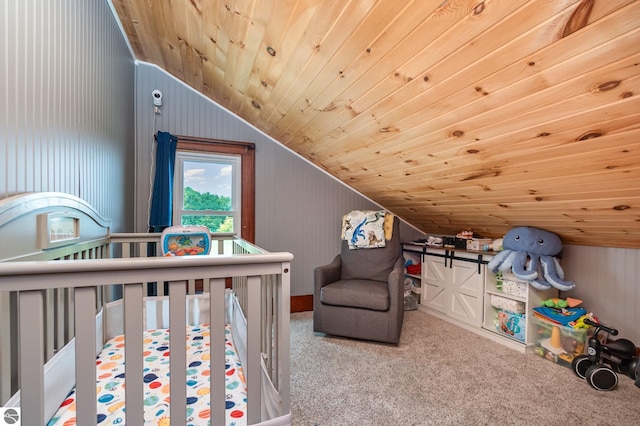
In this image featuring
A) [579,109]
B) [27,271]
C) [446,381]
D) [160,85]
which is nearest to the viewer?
[27,271]

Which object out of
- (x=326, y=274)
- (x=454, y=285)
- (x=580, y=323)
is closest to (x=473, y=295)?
(x=454, y=285)

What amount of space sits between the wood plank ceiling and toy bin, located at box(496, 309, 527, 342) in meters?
0.78

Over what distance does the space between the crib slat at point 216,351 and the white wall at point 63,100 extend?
76cm

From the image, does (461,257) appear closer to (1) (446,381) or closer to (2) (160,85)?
(1) (446,381)

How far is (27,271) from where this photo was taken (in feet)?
2.35

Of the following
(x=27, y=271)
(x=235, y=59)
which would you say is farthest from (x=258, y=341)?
(x=235, y=59)

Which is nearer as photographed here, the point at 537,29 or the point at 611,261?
the point at 537,29

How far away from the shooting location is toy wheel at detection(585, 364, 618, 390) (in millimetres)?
1772

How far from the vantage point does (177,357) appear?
0.89 metres

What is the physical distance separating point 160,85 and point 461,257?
11.4 feet

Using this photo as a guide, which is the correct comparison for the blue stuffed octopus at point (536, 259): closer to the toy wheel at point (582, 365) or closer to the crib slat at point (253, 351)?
the toy wheel at point (582, 365)

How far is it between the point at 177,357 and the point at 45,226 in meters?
0.81

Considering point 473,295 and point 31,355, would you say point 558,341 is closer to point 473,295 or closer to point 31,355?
point 473,295

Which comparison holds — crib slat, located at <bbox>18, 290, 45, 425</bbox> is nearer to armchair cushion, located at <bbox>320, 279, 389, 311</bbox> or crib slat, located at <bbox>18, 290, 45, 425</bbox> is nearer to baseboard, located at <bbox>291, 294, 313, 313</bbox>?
armchair cushion, located at <bbox>320, 279, 389, 311</bbox>
